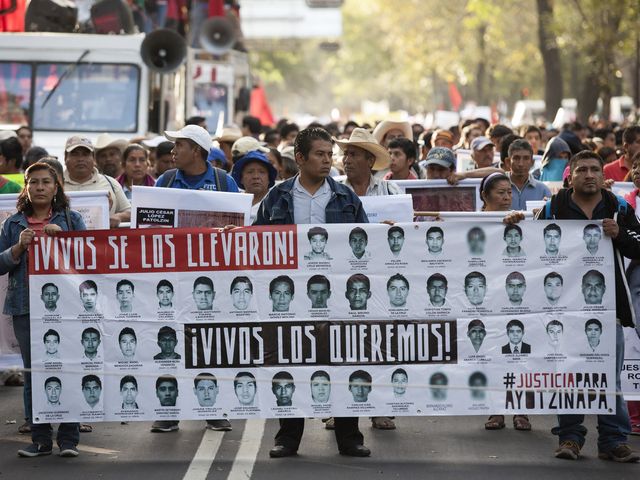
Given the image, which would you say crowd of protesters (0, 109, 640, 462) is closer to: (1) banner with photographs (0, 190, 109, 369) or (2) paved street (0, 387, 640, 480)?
(2) paved street (0, 387, 640, 480)

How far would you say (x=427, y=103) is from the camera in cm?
10631

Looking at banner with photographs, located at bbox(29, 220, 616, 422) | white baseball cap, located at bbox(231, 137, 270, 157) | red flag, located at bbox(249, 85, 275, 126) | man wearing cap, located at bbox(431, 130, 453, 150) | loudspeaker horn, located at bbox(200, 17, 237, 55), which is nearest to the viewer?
banner with photographs, located at bbox(29, 220, 616, 422)

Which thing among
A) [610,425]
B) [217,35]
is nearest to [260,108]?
[217,35]

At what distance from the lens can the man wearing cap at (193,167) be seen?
10211mm

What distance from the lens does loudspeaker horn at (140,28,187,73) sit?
18688 millimetres

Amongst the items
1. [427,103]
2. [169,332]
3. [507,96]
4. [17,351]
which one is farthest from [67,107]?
[427,103]

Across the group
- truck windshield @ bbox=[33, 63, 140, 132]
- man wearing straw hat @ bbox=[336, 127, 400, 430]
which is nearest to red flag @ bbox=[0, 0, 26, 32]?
truck windshield @ bbox=[33, 63, 140, 132]

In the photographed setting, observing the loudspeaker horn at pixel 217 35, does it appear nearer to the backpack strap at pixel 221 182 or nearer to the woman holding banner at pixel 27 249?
the backpack strap at pixel 221 182

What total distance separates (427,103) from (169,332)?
98.2 metres

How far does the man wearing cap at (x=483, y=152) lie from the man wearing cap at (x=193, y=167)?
4932 millimetres

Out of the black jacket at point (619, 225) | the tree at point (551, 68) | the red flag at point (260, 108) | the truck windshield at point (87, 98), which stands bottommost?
the black jacket at point (619, 225)

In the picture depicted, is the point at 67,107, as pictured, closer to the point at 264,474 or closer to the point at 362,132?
the point at 362,132

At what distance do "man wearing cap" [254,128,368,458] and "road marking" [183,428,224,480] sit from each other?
40 centimetres

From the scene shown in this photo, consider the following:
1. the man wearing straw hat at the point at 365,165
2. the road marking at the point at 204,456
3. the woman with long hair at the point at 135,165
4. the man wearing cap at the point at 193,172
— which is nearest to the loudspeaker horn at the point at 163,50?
the woman with long hair at the point at 135,165
